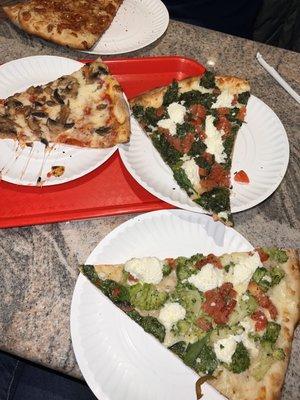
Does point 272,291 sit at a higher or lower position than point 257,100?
lower

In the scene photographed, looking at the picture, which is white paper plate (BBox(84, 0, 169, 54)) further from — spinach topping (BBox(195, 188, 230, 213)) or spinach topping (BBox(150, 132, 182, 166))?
spinach topping (BBox(195, 188, 230, 213))

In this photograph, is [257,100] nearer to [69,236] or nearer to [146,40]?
[146,40]

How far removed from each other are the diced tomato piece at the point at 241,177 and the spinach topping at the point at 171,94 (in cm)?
53

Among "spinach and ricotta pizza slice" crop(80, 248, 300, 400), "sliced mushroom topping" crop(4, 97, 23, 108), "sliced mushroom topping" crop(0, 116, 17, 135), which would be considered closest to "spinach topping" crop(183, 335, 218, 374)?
"spinach and ricotta pizza slice" crop(80, 248, 300, 400)

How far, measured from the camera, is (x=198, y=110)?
237 centimetres

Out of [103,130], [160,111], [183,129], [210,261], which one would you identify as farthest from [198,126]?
[210,261]

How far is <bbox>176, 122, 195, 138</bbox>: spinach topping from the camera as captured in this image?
2.29m

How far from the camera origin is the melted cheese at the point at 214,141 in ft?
7.26

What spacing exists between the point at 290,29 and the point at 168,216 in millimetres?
2732

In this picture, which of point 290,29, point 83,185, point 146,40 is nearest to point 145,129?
point 83,185

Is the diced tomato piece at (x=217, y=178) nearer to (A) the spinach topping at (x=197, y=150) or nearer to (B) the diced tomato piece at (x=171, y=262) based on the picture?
(A) the spinach topping at (x=197, y=150)

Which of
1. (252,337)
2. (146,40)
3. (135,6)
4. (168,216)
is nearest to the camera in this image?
(252,337)

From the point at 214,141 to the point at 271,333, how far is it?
969 millimetres

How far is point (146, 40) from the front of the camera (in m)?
2.80
